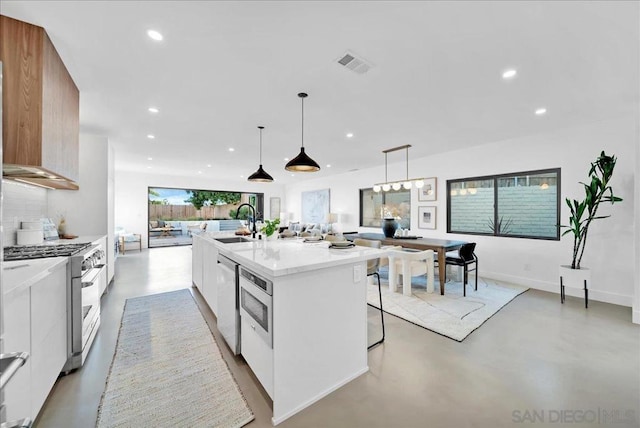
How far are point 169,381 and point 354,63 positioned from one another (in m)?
3.03

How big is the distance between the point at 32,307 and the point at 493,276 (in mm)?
5953

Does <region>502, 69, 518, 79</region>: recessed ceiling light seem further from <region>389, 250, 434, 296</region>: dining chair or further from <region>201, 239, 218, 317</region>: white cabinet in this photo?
<region>201, 239, 218, 317</region>: white cabinet

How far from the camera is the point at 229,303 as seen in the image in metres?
2.31

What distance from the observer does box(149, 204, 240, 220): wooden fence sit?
11.6 metres

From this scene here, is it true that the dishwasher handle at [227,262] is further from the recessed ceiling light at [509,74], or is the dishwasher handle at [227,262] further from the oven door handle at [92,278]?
the recessed ceiling light at [509,74]

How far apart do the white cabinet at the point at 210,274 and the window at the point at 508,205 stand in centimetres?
479

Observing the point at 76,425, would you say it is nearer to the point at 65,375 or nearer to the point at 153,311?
the point at 65,375

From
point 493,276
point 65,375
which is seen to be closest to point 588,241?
point 493,276

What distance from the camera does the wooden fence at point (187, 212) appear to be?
11625 millimetres

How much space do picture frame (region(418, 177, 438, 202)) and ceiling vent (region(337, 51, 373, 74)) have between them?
13.2 ft

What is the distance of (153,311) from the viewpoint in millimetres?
3355

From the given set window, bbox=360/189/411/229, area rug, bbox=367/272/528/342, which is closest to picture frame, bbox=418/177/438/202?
window, bbox=360/189/411/229

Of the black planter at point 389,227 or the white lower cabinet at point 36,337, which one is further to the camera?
the black planter at point 389,227

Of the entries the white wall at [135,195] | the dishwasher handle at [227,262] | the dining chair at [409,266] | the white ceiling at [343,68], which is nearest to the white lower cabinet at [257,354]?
the dishwasher handle at [227,262]
